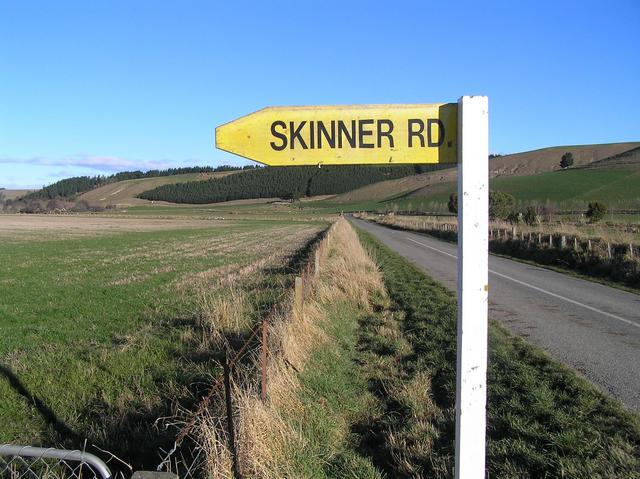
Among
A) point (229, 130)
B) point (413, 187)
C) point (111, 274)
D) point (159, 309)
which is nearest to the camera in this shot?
point (229, 130)

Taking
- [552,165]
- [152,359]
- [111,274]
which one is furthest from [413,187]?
[152,359]

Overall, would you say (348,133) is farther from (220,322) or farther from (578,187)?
(578,187)

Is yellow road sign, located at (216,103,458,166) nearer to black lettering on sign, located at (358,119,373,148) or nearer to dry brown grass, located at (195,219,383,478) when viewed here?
black lettering on sign, located at (358,119,373,148)

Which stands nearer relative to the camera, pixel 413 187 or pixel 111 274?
pixel 111 274

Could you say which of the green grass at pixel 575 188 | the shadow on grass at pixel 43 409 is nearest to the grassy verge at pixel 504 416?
the shadow on grass at pixel 43 409

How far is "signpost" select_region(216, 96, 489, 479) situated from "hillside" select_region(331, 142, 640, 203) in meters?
121

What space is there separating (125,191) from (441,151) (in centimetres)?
19202

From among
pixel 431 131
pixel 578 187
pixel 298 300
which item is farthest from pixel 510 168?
pixel 431 131

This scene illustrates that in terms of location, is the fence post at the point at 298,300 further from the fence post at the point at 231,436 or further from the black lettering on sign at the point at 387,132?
the black lettering on sign at the point at 387,132

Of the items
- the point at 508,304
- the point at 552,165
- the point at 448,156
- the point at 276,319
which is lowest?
the point at 508,304

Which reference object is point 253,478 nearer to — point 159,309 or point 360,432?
point 360,432

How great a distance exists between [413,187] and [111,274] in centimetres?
13540

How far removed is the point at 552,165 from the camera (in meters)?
136

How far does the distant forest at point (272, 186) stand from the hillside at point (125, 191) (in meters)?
4.89
